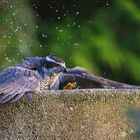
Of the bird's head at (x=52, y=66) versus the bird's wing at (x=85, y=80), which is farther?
the bird's wing at (x=85, y=80)

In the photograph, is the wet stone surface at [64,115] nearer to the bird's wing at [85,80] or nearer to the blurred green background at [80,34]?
the bird's wing at [85,80]

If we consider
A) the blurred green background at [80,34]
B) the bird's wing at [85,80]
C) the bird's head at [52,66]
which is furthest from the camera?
the blurred green background at [80,34]

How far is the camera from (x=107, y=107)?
3211mm

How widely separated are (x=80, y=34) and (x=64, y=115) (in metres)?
2.46

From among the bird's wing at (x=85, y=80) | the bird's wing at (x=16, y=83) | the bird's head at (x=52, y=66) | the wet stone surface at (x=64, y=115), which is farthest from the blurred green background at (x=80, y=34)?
the wet stone surface at (x=64, y=115)

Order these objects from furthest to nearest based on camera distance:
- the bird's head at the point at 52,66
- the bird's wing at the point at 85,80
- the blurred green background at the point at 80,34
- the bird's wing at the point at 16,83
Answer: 1. the blurred green background at the point at 80,34
2. the bird's wing at the point at 85,80
3. the bird's head at the point at 52,66
4. the bird's wing at the point at 16,83

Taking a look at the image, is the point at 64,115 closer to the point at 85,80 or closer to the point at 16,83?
the point at 16,83

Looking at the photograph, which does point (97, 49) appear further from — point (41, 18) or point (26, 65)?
point (26, 65)

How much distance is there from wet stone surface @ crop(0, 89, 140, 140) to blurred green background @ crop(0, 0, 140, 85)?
2185 millimetres

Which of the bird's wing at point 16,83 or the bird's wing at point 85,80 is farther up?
the bird's wing at point 16,83

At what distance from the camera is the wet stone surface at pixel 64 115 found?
10.3 ft

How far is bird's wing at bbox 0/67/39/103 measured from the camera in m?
3.12

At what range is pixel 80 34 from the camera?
558 centimetres

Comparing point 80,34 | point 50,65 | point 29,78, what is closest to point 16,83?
point 29,78
